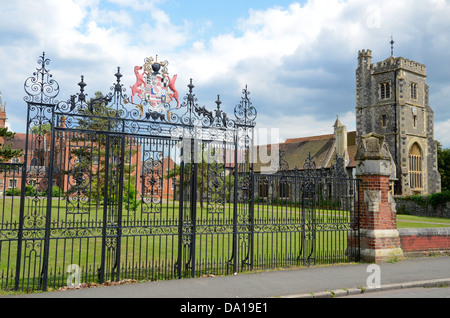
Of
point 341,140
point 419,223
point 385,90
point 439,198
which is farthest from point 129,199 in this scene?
point 385,90

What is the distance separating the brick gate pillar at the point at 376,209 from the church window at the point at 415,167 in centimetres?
4031

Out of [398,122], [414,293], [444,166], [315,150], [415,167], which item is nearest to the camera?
[414,293]

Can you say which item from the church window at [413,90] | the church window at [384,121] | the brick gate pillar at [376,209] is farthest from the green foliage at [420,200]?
the brick gate pillar at [376,209]

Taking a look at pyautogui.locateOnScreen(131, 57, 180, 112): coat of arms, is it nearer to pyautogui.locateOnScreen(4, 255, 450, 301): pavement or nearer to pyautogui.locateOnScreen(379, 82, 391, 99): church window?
pyautogui.locateOnScreen(4, 255, 450, 301): pavement

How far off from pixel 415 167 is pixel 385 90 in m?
10.7

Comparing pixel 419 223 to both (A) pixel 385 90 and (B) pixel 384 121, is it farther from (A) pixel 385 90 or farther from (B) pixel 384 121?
(A) pixel 385 90

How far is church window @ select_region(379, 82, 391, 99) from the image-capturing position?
4812 centimetres

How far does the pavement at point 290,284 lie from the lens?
677cm

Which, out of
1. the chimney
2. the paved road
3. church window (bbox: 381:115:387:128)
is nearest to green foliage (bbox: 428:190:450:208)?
the chimney

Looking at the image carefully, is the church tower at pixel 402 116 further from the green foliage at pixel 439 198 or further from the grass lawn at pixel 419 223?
the grass lawn at pixel 419 223

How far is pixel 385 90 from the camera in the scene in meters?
48.5

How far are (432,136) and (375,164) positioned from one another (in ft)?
150

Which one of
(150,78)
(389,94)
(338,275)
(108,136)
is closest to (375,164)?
(338,275)
